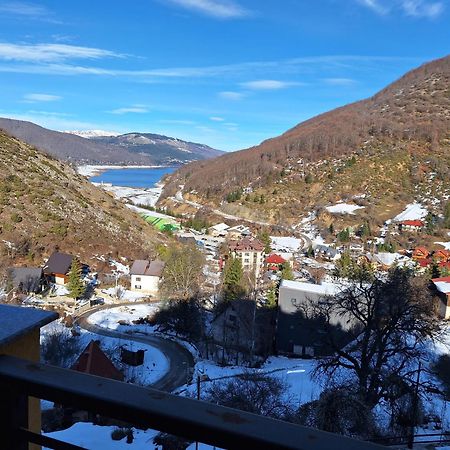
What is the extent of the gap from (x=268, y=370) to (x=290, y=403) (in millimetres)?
4608

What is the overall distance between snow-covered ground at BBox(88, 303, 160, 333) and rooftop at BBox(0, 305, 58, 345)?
1834 centimetres

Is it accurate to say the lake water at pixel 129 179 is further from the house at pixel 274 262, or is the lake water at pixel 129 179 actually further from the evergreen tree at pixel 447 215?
the house at pixel 274 262

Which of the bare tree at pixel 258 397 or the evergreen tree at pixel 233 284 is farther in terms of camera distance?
the evergreen tree at pixel 233 284

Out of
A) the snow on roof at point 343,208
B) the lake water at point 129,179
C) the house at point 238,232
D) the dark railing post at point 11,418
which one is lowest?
the house at point 238,232

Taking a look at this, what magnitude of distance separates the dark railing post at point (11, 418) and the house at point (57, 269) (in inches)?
945

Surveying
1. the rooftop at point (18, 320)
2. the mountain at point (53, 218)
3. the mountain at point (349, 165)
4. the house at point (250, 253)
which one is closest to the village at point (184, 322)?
the mountain at point (53, 218)

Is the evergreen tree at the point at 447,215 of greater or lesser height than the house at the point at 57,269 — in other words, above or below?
above

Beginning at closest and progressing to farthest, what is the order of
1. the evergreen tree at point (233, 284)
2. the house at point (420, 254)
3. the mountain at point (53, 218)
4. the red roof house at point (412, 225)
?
the evergreen tree at point (233, 284) → the mountain at point (53, 218) → the house at point (420, 254) → the red roof house at point (412, 225)

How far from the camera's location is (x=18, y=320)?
4.00 feet

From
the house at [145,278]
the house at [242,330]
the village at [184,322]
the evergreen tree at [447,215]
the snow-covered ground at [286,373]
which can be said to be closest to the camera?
the snow-covered ground at [286,373]

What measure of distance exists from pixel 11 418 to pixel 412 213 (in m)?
55.8

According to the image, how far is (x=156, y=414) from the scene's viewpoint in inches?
32.8

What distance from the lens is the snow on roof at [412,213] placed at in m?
50.7

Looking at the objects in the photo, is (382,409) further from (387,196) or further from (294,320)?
(387,196)
